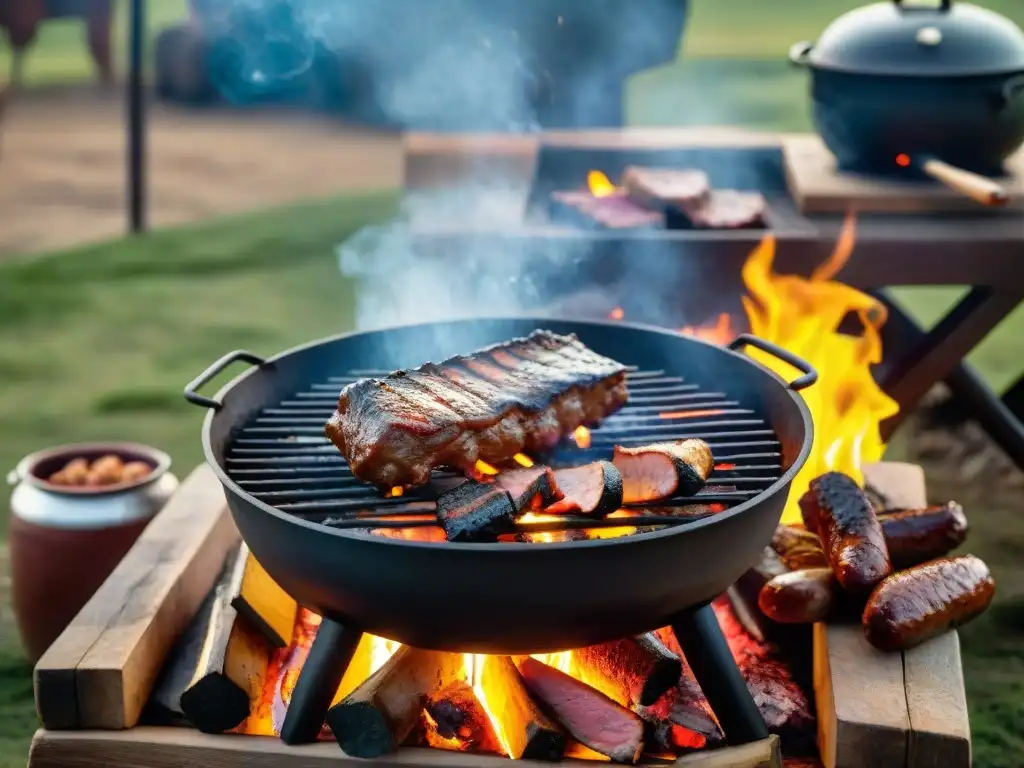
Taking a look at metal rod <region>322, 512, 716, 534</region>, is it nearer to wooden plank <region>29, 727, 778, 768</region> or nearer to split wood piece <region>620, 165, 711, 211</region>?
wooden plank <region>29, 727, 778, 768</region>

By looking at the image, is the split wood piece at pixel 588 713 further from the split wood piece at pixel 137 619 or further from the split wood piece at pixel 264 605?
the split wood piece at pixel 137 619

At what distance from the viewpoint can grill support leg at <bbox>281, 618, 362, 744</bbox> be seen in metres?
2.31

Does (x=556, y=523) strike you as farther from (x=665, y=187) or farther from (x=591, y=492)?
(x=665, y=187)

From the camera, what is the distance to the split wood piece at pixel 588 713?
2340 millimetres

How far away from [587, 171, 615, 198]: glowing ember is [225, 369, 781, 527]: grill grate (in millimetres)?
1708

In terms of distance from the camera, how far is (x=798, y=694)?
2.69 meters

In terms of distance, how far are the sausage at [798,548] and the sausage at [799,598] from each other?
226 mm

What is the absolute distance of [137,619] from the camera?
2.67 m

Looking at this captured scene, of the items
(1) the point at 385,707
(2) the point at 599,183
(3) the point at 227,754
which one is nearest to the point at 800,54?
(2) the point at 599,183

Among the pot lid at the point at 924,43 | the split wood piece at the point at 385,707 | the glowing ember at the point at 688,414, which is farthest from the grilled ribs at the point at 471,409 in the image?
the pot lid at the point at 924,43

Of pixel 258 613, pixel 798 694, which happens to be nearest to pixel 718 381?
pixel 798 694

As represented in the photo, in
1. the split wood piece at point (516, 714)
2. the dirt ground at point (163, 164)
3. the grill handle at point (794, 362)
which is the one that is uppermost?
the grill handle at point (794, 362)

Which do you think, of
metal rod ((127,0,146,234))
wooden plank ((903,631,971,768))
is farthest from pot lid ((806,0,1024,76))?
metal rod ((127,0,146,234))

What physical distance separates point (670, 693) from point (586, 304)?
1.54 metres
